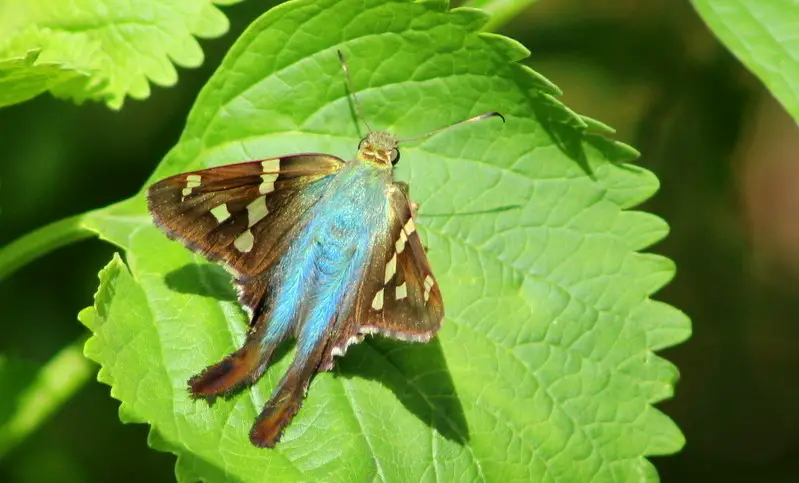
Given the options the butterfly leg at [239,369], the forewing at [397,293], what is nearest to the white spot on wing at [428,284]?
the forewing at [397,293]

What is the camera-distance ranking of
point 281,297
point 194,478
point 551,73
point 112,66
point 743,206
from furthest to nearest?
point 743,206, point 551,73, point 112,66, point 281,297, point 194,478

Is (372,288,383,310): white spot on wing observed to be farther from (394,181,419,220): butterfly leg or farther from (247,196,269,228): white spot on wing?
(247,196,269,228): white spot on wing

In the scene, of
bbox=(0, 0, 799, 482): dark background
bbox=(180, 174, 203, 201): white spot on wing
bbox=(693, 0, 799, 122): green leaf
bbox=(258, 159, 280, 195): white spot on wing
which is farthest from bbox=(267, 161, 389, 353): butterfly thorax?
bbox=(0, 0, 799, 482): dark background

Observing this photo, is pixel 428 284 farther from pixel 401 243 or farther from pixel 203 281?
pixel 203 281

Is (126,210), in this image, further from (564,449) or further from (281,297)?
(564,449)

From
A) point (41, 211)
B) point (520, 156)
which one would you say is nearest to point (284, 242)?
point (520, 156)

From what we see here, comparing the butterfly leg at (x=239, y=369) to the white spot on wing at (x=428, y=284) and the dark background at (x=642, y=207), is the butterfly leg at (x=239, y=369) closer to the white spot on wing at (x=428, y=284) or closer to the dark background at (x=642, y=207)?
the white spot on wing at (x=428, y=284)

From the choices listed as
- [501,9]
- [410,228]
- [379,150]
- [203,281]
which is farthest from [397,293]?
[501,9]
